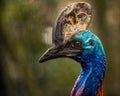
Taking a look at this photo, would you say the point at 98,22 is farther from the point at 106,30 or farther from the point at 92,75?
the point at 92,75

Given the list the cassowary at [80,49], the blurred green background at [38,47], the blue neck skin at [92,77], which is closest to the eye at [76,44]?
the cassowary at [80,49]

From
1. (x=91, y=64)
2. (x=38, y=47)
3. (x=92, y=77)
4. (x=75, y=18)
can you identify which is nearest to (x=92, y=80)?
(x=92, y=77)

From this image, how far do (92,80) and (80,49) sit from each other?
0.28 meters

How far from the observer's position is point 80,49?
678 centimetres

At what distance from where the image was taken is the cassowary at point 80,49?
673cm

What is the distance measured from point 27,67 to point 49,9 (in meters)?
2.51

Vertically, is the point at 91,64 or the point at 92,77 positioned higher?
Answer: the point at 91,64

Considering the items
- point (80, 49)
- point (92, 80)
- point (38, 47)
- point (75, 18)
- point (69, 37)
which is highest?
point (75, 18)

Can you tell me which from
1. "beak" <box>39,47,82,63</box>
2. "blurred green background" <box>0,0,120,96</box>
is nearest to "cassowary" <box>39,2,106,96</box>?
"beak" <box>39,47,82,63</box>

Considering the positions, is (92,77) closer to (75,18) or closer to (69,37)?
(69,37)

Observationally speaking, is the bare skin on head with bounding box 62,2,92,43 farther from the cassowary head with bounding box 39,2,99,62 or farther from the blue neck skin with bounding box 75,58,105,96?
the blue neck skin with bounding box 75,58,105,96

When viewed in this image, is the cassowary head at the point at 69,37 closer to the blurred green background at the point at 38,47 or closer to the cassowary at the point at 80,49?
the cassowary at the point at 80,49

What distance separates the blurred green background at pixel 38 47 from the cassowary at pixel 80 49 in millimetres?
9414

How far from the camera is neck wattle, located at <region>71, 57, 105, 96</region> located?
22.1 ft
